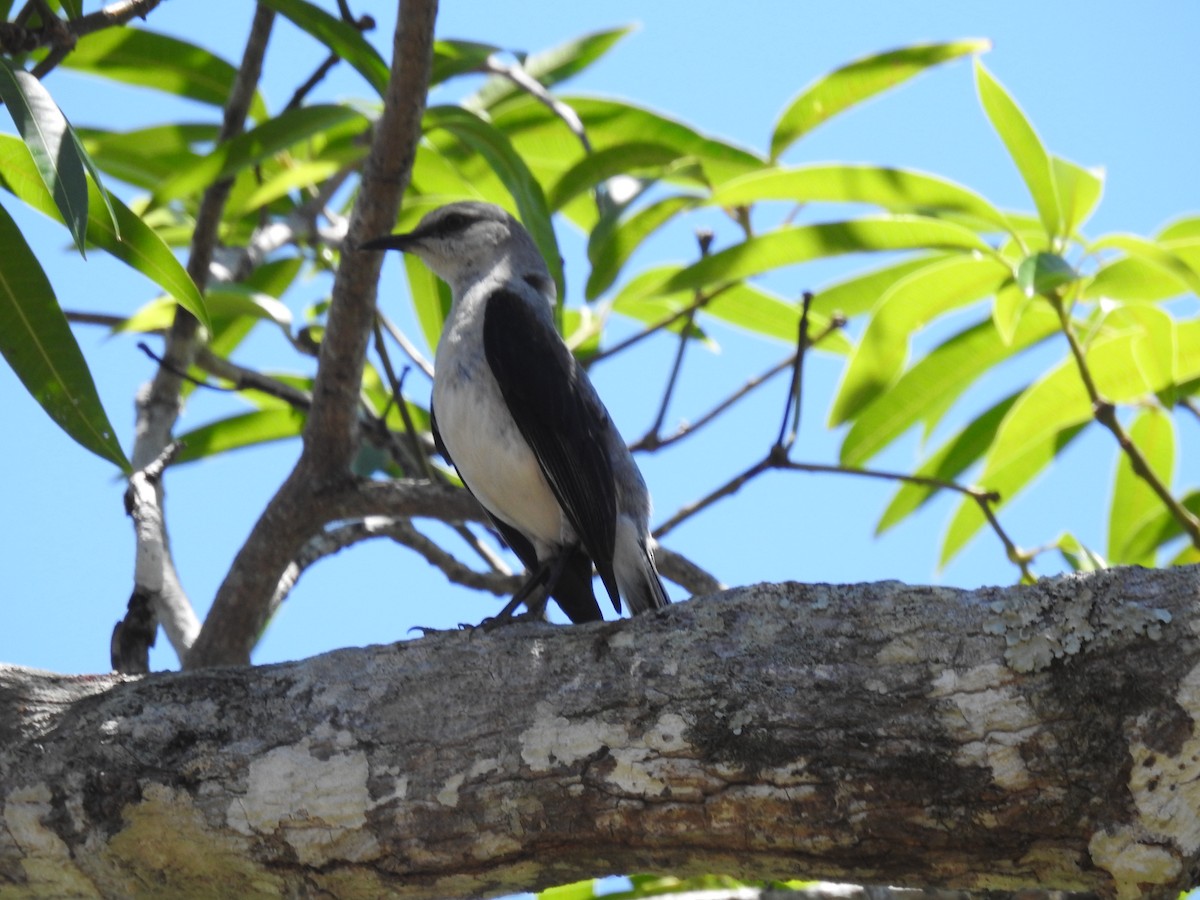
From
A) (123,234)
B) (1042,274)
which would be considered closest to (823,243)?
(1042,274)

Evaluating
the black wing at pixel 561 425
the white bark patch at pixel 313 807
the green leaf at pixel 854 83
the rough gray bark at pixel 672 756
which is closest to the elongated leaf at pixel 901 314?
the green leaf at pixel 854 83

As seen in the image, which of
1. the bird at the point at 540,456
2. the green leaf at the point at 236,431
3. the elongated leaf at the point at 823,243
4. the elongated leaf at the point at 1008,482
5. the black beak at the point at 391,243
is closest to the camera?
the black beak at the point at 391,243

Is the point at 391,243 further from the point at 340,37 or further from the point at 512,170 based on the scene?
the point at 340,37

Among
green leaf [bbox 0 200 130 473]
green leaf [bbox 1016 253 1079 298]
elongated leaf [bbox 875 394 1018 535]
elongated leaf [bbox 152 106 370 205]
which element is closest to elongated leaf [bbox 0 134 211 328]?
green leaf [bbox 0 200 130 473]

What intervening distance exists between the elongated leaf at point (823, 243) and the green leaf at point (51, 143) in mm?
2216

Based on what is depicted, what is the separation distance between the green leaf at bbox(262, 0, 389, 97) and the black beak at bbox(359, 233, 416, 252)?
19.2 inches

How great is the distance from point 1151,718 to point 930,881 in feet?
1.66

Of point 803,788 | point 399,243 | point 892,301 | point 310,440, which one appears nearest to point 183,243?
point 399,243

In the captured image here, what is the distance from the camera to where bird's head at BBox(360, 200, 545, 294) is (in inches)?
193

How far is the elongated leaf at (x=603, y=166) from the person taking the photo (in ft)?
14.9

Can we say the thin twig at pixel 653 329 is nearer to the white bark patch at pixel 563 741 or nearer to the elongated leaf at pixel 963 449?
the elongated leaf at pixel 963 449

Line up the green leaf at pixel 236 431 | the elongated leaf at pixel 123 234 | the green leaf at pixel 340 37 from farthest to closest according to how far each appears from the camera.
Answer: the green leaf at pixel 236 431 < the green leaf at pixel 340 37 < the elongated leaf at pixel 123 234

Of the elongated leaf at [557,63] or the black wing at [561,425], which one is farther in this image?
the elongated leaf at [557,63]

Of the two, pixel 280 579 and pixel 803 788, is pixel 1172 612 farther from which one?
pixel 280 579
